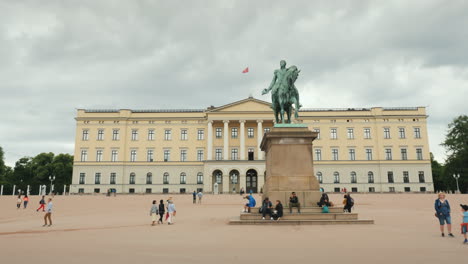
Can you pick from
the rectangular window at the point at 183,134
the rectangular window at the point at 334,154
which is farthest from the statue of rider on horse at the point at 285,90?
the rectangular window at the point at 334,154

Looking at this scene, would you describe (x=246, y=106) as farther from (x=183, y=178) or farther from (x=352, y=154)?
(x=352, y=154)

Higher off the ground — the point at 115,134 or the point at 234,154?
the point at 115,134

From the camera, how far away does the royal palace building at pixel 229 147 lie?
206ft

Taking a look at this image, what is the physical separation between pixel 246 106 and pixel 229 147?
26.1 ft

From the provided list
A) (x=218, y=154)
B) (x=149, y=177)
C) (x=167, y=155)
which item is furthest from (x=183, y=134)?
(x=149, y=177)

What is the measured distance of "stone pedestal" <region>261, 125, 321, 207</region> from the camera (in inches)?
529

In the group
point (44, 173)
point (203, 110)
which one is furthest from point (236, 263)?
point (44, 173)

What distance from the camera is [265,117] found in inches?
2478

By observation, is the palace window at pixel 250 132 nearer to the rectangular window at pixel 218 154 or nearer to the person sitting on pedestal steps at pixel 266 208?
the rectangular window at pixel 218 154

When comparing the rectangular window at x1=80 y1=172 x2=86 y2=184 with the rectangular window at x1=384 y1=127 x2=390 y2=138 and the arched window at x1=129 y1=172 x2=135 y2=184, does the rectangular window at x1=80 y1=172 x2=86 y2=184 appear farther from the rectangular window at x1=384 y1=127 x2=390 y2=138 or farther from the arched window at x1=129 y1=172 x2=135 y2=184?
the rectangular window at x1=384 y1=127 x2=390 y2=138

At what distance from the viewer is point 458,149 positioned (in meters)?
57.4

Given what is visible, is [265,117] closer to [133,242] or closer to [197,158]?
[197,158]

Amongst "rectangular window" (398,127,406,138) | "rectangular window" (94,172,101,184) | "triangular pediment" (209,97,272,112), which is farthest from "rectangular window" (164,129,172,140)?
"rectangular window" (398,127,406,138)

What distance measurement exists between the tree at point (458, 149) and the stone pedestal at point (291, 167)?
171 feet
